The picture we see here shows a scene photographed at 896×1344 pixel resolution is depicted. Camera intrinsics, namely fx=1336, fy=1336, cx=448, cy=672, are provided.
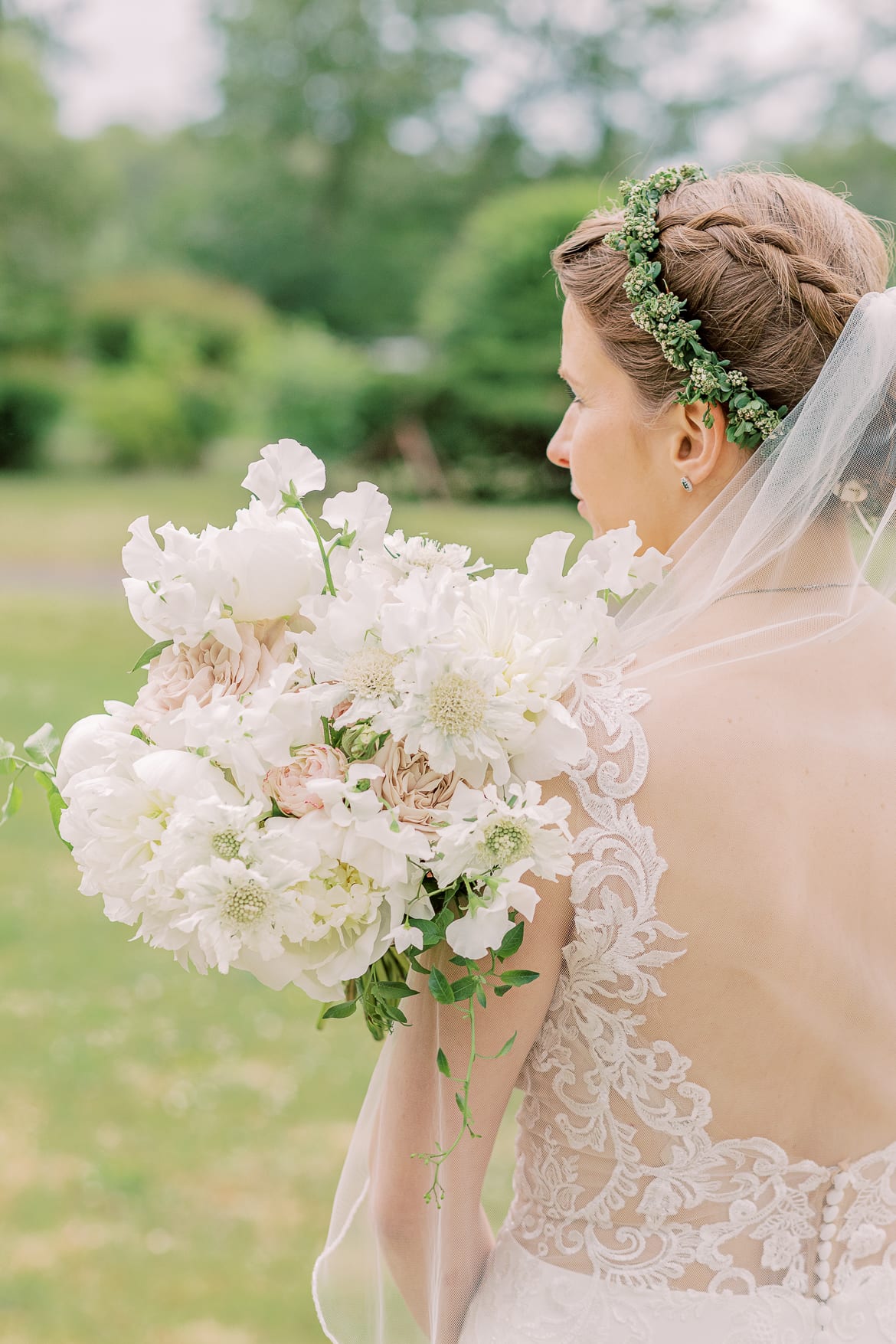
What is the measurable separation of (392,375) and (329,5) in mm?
16734

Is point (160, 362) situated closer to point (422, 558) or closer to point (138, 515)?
point (138, 515)

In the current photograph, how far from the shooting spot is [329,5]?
106 ft

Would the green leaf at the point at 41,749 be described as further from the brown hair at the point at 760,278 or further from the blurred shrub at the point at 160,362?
the blurred shrub at the point at 160,362

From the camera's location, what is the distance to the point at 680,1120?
1.58 metres

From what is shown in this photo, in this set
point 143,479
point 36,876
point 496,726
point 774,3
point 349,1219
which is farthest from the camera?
point 774,3

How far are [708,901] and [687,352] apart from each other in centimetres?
72

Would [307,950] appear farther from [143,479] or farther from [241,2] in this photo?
[241,2]

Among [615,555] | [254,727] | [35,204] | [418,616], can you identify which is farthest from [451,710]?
[35,204]

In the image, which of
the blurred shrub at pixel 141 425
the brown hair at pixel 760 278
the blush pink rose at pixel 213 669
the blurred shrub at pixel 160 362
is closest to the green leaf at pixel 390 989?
the blush pink rose at pixel 213 669

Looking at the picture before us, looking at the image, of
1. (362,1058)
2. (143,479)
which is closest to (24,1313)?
(362,1058)

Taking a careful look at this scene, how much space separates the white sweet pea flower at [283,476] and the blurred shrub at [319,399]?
1831 cm

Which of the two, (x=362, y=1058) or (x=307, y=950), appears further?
(x=362, y=1058)

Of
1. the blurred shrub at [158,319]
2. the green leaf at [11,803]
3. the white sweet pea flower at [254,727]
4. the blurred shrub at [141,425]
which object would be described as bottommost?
the white sweet pea flower at [254,727]

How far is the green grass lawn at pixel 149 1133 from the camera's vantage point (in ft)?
12.9
